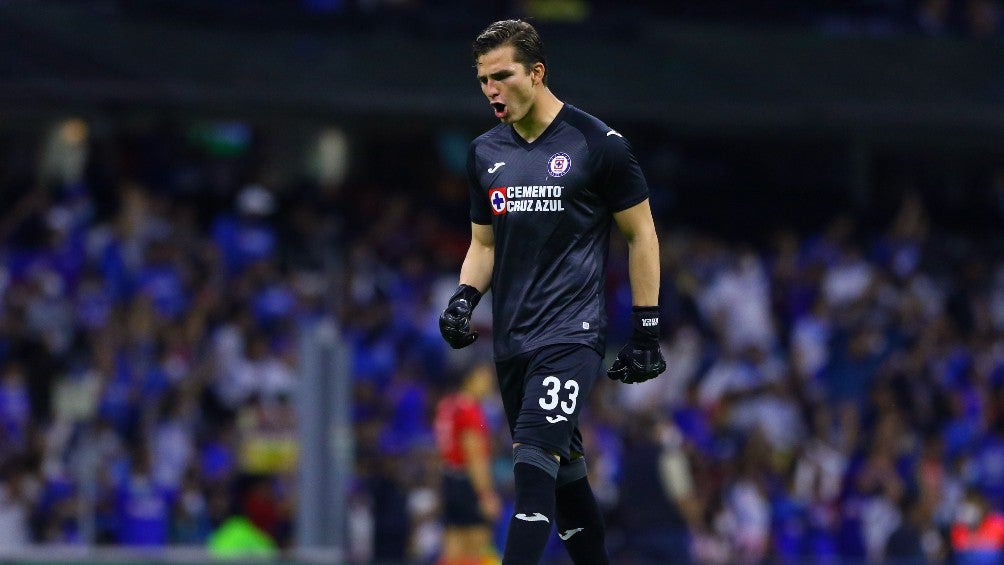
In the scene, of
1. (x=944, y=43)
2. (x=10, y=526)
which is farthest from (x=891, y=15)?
(x=10, y=526)

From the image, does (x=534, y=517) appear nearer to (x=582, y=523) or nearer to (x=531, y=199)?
(x=582, y=523)

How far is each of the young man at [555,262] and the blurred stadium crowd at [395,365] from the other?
7.06 meters

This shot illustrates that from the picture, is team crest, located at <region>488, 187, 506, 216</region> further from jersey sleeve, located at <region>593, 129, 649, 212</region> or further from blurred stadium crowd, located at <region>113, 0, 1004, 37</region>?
blurred stadium crowd, located at <region>113, 0, 1004, 37</region>

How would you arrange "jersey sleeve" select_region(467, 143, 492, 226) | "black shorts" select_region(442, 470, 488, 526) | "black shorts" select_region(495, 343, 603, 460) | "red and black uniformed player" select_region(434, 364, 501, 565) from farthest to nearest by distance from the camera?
"black shorts" select_region(442, 470, 488, 526) → "red and black uniformed player" select_region(434, 364, 501, 565) → "jersey sleeve" select_region(467, 143, 492, 226) → "black shorts" select_region(495, 343, 603, 460)

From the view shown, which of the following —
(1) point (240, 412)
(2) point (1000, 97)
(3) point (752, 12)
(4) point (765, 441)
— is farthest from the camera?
(3) point (752, 12)

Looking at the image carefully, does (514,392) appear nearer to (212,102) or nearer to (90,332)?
(90,332)

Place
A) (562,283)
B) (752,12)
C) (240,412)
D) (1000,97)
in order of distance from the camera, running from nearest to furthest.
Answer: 1. (562,283)
2. (240,412)
3. (1000,97)
4. (752,12)

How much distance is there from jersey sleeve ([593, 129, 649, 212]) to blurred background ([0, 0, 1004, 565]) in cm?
618

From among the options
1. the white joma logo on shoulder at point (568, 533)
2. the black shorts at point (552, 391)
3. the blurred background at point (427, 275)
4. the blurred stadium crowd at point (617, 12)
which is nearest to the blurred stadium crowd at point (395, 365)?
the blurred background at point (427, 275)

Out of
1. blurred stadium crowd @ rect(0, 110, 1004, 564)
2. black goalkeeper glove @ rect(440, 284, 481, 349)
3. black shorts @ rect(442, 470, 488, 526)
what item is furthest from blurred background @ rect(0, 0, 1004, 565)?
black goalkeeper glove @ rect(440, 284, 481, 349)

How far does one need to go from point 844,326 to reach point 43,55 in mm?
8623

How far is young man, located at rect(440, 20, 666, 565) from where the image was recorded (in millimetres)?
7238

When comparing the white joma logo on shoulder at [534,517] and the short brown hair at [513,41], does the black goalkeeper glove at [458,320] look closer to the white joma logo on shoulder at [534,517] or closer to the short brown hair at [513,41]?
the white joma logo on shoulder at [534,517]

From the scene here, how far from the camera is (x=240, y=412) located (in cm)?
1614
